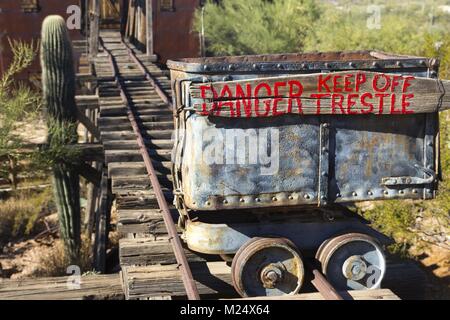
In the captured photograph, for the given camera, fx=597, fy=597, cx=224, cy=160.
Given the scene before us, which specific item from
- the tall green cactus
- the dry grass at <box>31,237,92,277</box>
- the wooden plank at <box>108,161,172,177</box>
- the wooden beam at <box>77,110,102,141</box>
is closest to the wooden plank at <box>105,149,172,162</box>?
the wooden plank at <box>108,161,172,177</box>

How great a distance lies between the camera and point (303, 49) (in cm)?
2066

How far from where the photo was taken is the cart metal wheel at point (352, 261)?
3.97 metres

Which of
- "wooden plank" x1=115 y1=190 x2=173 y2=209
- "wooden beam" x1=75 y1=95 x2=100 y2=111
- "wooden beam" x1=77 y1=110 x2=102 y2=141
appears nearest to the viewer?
"wooden plank" x1=115 y1=190 x2=173 y2=209

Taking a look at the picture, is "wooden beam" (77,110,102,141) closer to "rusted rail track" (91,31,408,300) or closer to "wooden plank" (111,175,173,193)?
"rusted rail track" (91,31,408,300)

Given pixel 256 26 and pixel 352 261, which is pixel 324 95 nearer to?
pixel 352 261

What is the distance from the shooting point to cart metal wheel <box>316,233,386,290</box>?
13.0ft

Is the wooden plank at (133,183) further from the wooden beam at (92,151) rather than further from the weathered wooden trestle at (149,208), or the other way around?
the wooden beam at (92,151)

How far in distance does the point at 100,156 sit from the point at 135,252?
19.7 ft

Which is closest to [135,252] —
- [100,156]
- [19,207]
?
[100,156]

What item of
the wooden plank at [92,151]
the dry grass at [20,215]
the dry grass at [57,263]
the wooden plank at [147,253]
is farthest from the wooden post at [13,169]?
the wooden plank at [147,253]

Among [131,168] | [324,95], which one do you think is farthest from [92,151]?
[324,95]

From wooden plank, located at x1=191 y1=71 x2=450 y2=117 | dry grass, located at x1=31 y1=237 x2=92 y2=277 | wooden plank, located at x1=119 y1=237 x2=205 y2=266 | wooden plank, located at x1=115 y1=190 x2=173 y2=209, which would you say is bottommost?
dry grass, located at x1=31 y1=237 x2=92 y2=277

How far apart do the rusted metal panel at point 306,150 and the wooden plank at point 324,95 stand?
2.4 inches

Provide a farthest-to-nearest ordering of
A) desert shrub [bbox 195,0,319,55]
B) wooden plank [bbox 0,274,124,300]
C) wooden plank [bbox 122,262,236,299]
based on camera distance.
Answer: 1. desert shrub [bbox 195,0,319,55]
2. wooden plank [bbox 0,274,124,300]
3. wooden plank [bbox 122,262,236,299]
